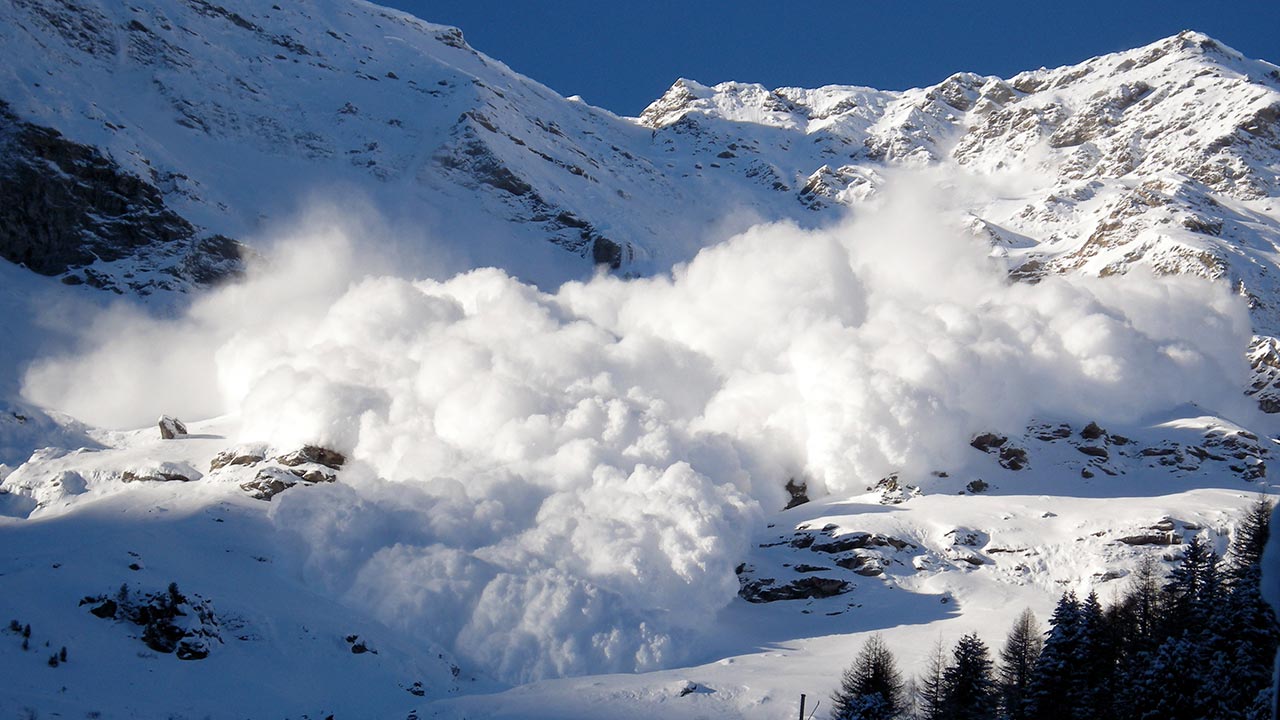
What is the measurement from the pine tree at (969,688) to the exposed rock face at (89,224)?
400 ft

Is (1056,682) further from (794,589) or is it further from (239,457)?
(239,457)

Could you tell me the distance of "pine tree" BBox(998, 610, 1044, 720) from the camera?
5950 cm

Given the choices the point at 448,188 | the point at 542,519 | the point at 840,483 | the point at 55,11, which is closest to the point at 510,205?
the point at 448,188

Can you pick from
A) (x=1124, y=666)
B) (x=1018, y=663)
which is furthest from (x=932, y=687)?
(x=1124, y=666)

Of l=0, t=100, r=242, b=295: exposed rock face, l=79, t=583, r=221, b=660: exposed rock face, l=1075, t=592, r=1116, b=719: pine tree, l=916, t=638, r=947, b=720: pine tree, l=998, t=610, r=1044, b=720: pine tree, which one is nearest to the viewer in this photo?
l=1075, t=592, r=1116, b=719: pine tree

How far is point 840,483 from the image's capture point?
12350cm

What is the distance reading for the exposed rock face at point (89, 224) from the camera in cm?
14188

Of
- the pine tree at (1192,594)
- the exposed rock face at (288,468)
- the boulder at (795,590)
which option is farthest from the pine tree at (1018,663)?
the exposed rock face at (288,468)

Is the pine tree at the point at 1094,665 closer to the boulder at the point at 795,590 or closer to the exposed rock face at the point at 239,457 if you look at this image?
the boulder at the point at 795,590

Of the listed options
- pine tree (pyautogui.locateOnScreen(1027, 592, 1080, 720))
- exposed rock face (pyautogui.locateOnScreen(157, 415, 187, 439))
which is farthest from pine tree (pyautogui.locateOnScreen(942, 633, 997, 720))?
exposed rock face (pyautogui.locateOnScreen(157, 415, 187, 439))

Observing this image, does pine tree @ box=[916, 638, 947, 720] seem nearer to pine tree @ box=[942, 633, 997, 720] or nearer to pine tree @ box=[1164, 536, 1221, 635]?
pine tree @ box=[942, 633, 997, 720]

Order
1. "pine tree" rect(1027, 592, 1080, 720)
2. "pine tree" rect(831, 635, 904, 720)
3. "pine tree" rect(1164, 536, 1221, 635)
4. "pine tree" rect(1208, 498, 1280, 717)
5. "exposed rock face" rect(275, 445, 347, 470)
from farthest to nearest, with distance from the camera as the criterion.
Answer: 1. "exposed rock face" rect(275, 445, 347, 470)
2. "pine tree" rect(1164, 536, 1221, 635)
3. "pine tree" rect(1027, 592, 1080, 720)
4. "pine tree" rect(831, 635, 904, 720)
5. "pine tree" rect(1208, 498, 1280, 717)

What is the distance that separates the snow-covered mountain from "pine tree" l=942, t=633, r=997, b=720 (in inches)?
403

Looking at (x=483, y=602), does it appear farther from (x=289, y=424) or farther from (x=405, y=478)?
(x=289, y=424)
